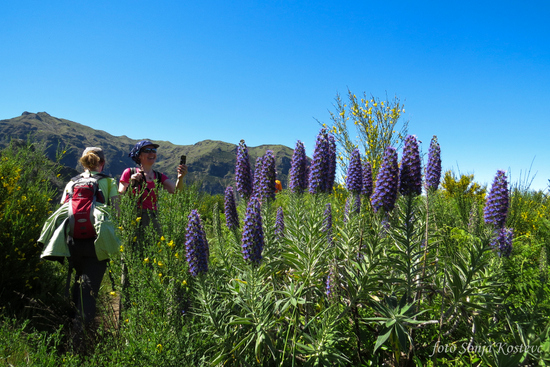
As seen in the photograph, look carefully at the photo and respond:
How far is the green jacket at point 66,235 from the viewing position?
3.88 m

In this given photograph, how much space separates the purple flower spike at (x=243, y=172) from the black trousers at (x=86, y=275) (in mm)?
2460

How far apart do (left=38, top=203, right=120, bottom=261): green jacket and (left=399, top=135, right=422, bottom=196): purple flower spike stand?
3.63 metres

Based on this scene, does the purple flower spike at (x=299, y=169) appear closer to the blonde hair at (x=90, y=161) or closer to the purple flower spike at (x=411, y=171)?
the purple flower spike at (x=411, y=171)

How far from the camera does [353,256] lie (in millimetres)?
2670

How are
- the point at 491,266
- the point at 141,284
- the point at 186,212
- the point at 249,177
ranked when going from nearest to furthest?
the point at 491,266 < the point at 141,284 < the point at 249,177 < the point at 186,212

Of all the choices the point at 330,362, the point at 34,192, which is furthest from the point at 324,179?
the point at 34,192

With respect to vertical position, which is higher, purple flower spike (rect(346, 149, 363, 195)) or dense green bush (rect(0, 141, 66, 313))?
purple flower spike (rect(346, 149, 363, 195))

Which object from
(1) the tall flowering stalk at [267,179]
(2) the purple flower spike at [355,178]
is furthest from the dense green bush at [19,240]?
(2) the purple flower spike at [355,178]

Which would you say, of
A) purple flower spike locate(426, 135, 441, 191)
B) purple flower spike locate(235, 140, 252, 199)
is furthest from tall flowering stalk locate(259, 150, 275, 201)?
purple flower spike locate(426, 135, 441, 191)

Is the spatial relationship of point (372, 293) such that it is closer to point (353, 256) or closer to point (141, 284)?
point (353, 256)

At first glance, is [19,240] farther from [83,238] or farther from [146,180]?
[146,180]

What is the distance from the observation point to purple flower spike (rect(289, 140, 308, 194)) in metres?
3.16

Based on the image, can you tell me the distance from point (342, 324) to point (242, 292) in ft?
3.75

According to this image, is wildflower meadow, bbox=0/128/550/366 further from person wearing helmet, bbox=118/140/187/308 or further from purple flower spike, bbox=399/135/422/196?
person wearing helmet, bbox=118/140/187/308
